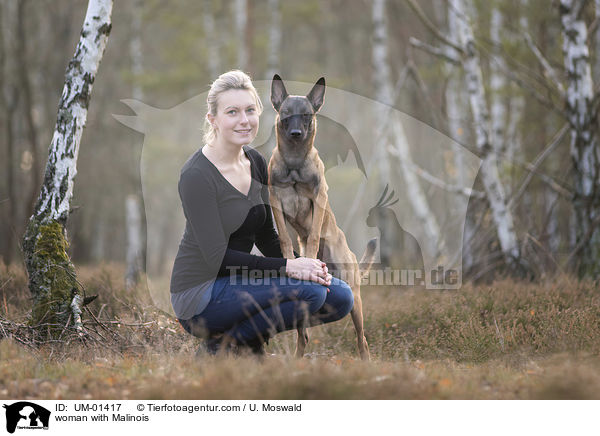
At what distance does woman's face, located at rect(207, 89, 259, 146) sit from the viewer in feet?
14.7

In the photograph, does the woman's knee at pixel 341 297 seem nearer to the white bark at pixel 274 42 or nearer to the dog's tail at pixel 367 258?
the dog's tail at pixel 367 258

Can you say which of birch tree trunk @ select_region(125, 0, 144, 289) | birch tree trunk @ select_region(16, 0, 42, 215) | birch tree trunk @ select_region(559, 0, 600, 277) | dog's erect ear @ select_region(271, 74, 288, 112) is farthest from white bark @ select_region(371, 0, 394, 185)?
dog's erect ear @ select_region(271, 74, 288, 112)

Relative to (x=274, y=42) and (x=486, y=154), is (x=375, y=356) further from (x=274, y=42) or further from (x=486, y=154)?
(x=274, y=42)

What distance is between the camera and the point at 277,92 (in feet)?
15.7

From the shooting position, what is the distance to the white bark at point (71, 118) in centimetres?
509

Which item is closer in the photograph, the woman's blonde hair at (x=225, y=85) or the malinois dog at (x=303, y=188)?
the woman's blonde hair at (x=225, y=85)

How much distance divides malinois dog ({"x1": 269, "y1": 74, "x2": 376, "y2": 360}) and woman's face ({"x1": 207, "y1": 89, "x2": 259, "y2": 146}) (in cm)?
32

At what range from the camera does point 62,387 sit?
365 centimetres

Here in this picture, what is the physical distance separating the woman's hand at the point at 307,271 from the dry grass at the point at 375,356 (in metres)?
0.52

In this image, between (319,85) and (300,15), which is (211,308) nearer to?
(319,85)

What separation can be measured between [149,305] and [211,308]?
6.52 ft

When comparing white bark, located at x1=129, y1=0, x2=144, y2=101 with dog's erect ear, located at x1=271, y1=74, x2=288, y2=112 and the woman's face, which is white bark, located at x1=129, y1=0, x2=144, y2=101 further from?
the woman's face

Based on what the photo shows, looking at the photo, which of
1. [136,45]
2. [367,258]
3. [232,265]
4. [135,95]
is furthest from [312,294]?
[136,45]
